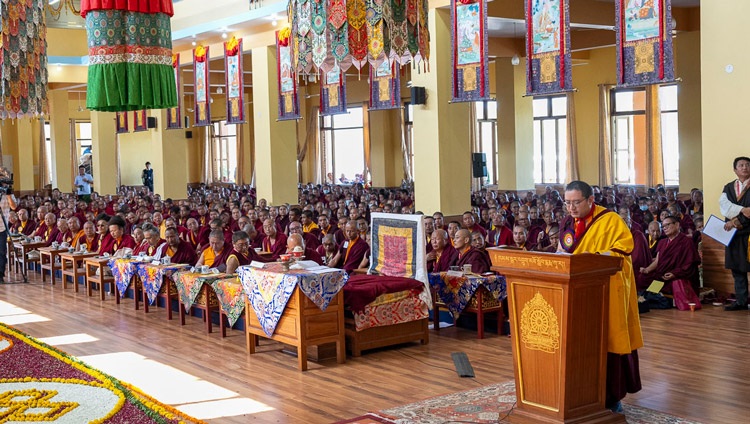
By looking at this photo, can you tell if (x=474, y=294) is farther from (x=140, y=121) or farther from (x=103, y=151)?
(x=103, y=151)

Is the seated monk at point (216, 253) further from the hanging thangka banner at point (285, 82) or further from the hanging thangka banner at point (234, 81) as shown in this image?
the hanging thangka banner at point (234, 81)

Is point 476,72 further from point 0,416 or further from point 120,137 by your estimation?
point 120,137

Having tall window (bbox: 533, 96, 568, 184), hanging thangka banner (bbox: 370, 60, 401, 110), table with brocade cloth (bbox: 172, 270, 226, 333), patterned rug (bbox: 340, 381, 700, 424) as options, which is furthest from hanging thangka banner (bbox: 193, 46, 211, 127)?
patterned rug (bbox: 340, 381, 700, 424)

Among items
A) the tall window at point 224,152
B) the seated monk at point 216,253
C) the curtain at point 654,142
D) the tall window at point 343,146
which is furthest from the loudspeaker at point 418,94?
the tall window at point 224,152

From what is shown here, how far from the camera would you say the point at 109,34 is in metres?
7.56

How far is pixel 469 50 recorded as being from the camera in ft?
37.0

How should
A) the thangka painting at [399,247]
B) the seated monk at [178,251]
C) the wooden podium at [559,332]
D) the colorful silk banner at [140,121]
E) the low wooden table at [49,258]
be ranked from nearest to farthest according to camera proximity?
1. the wooden podium at [559,332]
2. the thangka painting at [399,247]
3. the seated monk at [178,251]
4. the low wooden table at [49,258]
5. the colorful silk banner at [140,121]

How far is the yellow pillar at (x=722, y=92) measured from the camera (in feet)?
28.9

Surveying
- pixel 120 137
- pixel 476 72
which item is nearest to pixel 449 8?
pixel 476 72

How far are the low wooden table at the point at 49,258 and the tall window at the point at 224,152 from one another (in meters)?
19.3

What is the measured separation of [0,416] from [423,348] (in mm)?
3475

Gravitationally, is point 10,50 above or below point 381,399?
above

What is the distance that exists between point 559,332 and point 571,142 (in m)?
17.2

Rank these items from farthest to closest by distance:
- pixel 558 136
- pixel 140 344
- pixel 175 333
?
pixel 558 136, pixel 175 333, pixel 140 344
